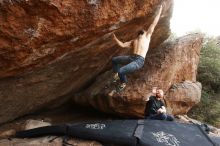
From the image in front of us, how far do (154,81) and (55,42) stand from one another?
4545 mm

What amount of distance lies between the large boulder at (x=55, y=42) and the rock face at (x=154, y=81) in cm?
80

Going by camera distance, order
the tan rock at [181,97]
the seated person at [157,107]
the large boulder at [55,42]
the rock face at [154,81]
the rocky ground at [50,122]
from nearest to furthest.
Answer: the large boulder at [55,42] → the rocky ground at [50,122] → the seated person at [157,107] → the rock face at [154,81] → the tan rock at [181,97]

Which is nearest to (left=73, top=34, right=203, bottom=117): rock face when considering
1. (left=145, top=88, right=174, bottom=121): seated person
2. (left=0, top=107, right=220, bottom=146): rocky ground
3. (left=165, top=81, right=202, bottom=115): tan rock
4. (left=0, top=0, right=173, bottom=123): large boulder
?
(left=165, top=81, right=202, bottom=115): tan rock

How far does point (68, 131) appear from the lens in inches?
330

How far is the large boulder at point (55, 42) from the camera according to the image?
6.66 metres

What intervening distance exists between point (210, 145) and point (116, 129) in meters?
2.38

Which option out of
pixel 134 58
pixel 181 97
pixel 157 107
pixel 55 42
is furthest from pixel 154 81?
pixel 55 42

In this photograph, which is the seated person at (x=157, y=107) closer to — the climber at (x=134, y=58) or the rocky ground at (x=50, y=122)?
the climber at (x=134, y=58)

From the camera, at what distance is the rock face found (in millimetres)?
10719

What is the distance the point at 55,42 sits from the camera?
766 cm

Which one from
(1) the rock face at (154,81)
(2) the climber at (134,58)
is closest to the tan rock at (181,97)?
(1) the rock face at (154,81)

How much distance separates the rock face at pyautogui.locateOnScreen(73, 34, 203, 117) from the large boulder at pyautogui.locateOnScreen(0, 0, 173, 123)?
0.80 m

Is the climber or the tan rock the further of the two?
the tan rock

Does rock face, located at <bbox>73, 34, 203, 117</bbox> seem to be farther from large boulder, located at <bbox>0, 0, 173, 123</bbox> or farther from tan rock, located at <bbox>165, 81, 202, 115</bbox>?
large boulder, located at <bbox>0, 0, 173, 123</bbox>
